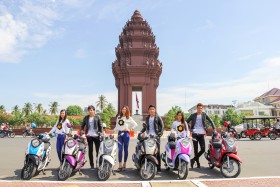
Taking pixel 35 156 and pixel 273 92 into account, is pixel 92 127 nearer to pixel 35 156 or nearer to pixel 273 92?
pixel 35 156

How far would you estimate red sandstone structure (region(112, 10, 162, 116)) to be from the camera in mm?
33938

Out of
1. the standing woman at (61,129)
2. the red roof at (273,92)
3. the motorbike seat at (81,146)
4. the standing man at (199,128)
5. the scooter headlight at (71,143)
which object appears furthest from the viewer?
the red roof at (273,92)

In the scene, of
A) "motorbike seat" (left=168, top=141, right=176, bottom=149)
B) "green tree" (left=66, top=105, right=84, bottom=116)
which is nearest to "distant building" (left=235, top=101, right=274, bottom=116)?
"green tree" (left=66, top=105, right=84, bottom=116)

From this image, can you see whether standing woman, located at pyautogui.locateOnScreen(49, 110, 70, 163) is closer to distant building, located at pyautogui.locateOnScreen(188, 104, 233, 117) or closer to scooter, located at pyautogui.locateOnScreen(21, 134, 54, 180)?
scooter, located at pyautogui.locateOnScreen(21, 134, 54, 180)

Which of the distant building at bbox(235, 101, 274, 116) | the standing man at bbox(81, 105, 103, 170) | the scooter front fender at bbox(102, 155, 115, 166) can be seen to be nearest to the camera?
the scooter front fender at bbox(102, 155, 115, 166)

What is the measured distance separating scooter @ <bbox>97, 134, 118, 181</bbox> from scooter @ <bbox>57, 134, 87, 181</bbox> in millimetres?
592

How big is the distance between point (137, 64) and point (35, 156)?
1142 inches

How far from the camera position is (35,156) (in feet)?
19.3

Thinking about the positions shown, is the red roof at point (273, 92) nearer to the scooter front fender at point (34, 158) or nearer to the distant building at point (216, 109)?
the distant building at point (216, 109)

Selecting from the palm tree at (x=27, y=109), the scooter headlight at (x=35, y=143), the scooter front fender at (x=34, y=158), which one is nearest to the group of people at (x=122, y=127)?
the scooter headlight at (x=35, y=143)

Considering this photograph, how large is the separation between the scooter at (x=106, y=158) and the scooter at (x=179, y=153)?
4.61 ft

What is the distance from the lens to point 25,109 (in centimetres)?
8869

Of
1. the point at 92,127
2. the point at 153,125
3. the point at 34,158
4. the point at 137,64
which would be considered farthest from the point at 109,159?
the point at 137,64

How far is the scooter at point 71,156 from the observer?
5.76m
